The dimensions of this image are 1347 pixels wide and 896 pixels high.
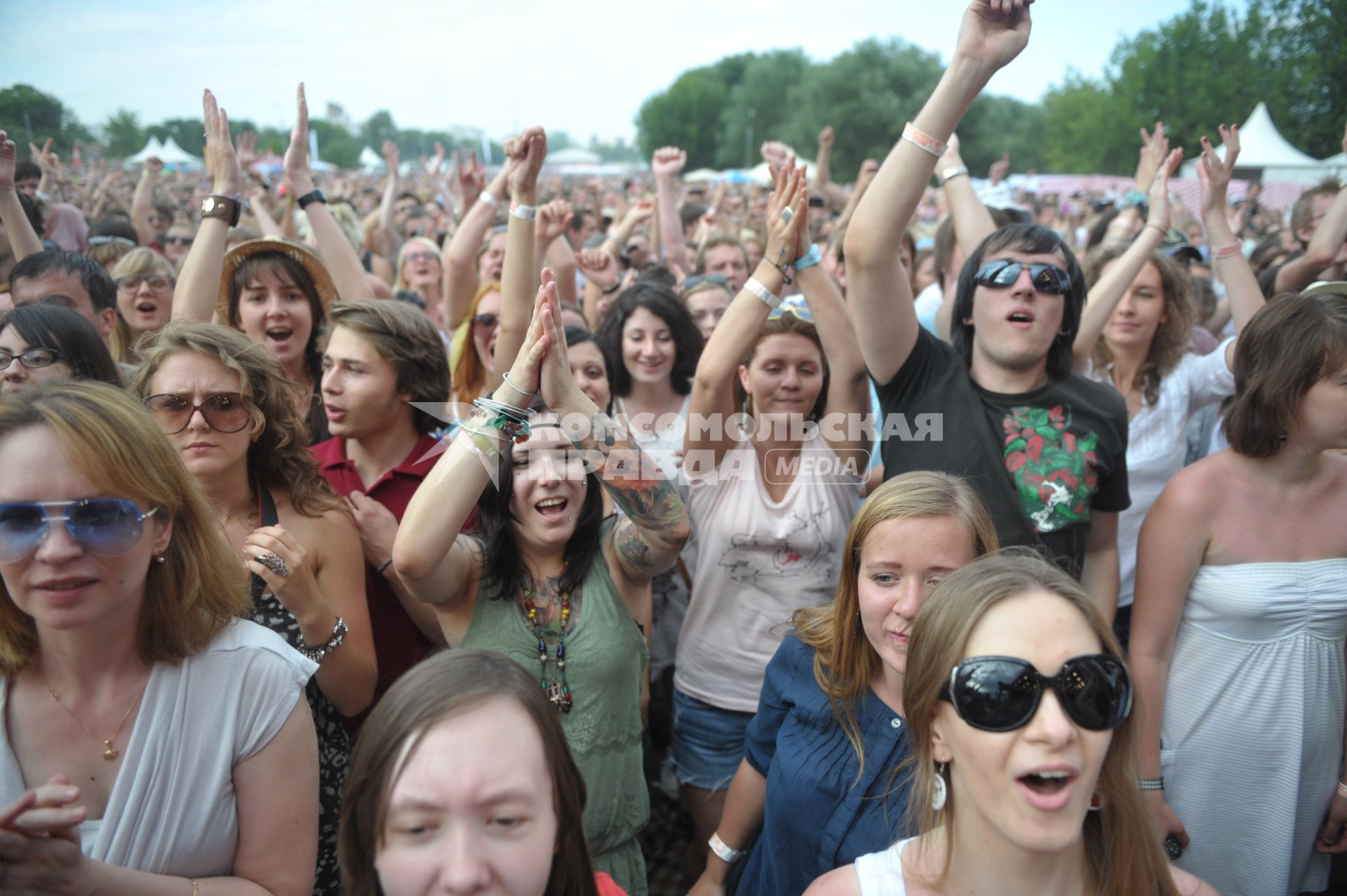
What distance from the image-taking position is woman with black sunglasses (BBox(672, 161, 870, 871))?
8.80ft

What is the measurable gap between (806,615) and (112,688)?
1540 mm

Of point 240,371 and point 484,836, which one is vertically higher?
point 240,371

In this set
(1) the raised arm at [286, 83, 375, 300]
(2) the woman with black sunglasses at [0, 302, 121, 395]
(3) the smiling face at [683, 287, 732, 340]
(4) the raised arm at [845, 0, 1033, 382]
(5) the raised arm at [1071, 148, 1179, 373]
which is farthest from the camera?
(3) the smiling face at [683, 287, 732, 340]

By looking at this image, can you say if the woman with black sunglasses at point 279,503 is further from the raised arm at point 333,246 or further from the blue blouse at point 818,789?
the raised arm at point 333,246

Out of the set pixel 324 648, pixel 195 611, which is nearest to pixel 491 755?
pixel 195 611

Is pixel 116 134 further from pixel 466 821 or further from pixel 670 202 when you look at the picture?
pixel 466 821

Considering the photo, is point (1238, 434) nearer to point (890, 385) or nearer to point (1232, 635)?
point (1232, 635)

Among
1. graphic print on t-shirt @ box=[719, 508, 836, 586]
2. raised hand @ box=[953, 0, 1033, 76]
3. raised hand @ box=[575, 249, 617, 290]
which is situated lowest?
graphic print on t-shirt @ box=[719, 508, 836, 586]

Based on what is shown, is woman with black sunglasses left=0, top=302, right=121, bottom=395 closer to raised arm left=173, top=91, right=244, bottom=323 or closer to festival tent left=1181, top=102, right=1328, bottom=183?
raised arm left=173, top=91, right=244, bottom=323

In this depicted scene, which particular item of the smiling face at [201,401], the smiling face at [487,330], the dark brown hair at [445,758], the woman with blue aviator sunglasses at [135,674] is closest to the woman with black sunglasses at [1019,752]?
the dark brown hair at [445,758]

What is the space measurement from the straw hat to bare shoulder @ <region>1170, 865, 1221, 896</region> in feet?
10.8

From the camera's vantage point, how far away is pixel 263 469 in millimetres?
2361

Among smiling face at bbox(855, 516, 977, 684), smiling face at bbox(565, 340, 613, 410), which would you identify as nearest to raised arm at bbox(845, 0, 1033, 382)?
smiling face at bbox(855, 516, 977, 684)

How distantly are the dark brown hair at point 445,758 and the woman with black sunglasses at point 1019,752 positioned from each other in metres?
0.51
